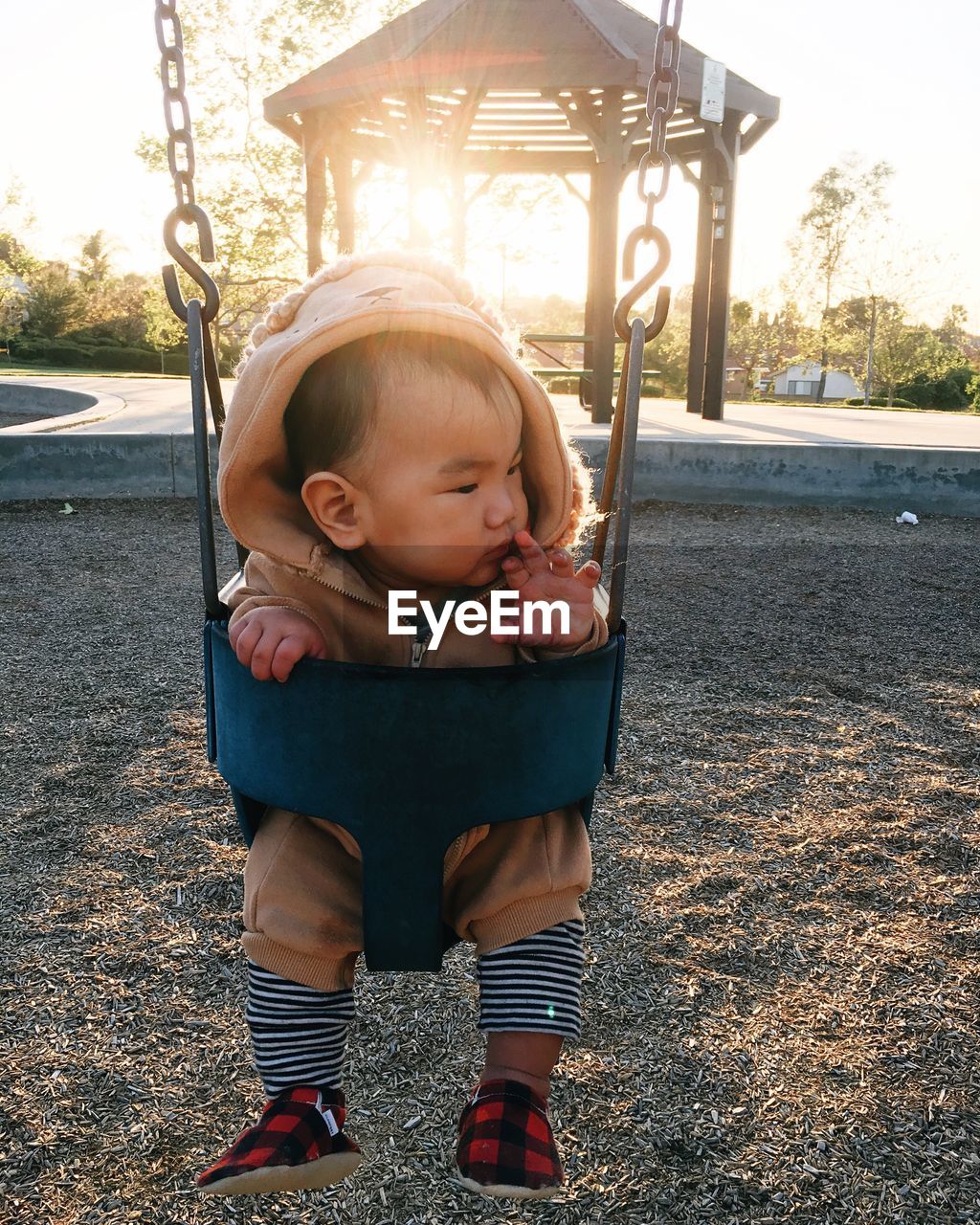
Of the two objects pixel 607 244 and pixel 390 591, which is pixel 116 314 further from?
pixel 390 591

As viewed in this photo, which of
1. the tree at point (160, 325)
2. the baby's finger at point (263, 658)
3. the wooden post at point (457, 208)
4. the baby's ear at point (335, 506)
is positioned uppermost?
the wooden post at point (457, 208)

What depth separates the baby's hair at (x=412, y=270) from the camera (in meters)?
1.26

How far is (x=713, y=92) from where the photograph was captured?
19.2ft

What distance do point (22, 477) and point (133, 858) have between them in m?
4.87

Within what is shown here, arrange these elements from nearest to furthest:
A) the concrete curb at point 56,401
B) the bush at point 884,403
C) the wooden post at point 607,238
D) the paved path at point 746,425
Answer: the paved path at point 746,425 → the wooden post at point 607,238 → the concrete curb at point 56,401 → the bush at point 884,403

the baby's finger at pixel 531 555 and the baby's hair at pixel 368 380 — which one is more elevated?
the baby's hair at pixel 368 380

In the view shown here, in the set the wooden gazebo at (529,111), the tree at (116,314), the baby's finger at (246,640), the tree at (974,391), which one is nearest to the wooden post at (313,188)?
the wooden gazebo at (529,111)

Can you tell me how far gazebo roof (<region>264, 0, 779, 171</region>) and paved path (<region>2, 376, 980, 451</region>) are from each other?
2114 millimetres

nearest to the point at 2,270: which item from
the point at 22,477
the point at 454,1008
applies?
the point at 22,477

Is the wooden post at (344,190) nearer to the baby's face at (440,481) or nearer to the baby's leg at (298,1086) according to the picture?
the baby's face at (440,481)

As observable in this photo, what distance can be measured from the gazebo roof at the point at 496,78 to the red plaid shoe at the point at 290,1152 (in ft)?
22.5

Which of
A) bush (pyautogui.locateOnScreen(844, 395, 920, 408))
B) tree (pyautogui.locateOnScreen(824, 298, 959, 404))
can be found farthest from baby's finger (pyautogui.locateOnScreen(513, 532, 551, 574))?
tree (pyautogui.locateOnScreen(824, 298, 959, 404))

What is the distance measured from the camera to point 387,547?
3.92ft

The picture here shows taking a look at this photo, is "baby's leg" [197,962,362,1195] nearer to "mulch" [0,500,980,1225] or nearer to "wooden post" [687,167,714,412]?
"mulch" [0,500,980,1225]
